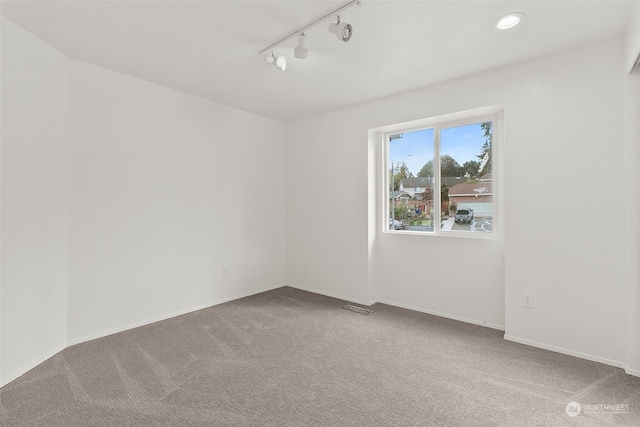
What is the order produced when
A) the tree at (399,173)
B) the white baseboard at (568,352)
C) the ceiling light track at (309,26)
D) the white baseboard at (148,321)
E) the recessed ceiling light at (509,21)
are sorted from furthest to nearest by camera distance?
the tree at (399,173), the white baseboard at (148,321), the white baseboard at (568,352), the recessed ceiling light at (509,21), the ceiling light track at (309,26)

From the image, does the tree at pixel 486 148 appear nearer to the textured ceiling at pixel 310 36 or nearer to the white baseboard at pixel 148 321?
the textured ceiling at pixel 310 36

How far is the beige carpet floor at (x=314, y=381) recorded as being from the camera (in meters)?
1.82

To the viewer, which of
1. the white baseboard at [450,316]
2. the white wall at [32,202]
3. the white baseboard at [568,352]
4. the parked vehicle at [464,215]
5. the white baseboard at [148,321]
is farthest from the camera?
the parked vehicle at [464,215]

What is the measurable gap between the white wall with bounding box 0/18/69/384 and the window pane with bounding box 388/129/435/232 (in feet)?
11.5

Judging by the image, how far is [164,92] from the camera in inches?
132

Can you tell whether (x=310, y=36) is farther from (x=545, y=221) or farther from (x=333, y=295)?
(x=333, y=295)

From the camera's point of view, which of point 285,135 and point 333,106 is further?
point 285,135

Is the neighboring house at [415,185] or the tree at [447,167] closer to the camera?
the tree at [447,167]

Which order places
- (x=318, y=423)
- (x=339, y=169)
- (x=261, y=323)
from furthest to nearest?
(x=339, y=169) < (x=261, y=323) < (x=318, y=423)

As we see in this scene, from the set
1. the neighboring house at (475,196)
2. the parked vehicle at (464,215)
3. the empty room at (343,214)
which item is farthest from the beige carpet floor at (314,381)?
the neighboring house at (475,196)

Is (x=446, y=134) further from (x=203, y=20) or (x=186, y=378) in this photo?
(x=186, y=378)

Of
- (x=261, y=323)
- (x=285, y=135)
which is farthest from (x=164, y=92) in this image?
(x=261, y=323)

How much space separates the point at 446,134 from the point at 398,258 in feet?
5.26

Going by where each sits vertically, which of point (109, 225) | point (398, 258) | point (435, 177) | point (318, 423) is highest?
point (435, 177)
